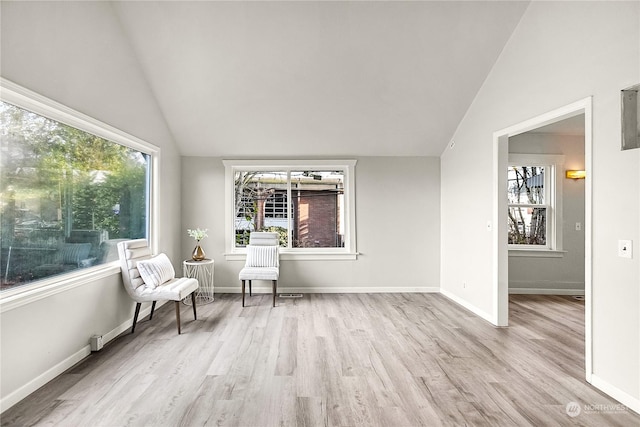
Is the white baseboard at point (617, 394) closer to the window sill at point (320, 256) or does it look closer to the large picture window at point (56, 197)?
the window sill at point (320, 256)

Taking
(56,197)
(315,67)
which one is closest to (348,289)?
(315,67)

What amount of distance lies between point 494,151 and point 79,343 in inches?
175

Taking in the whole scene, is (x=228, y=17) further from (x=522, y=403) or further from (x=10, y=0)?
(x=522, y=403)

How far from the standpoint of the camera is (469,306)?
4.22m

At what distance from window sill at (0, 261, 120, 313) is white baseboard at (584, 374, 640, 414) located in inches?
149

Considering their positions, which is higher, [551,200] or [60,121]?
[60,121]

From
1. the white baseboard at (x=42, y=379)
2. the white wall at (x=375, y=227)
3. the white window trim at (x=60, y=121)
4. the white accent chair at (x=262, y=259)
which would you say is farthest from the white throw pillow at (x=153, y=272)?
the white wall at (x=375, y=227)

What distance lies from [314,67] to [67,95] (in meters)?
2.34

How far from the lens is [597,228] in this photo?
94.0 inches

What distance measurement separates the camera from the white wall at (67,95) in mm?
2141

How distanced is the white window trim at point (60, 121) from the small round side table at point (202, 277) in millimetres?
1386

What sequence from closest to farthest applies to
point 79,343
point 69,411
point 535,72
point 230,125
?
point 69,411 < point 79,343 < point 535,72 < point 230,125

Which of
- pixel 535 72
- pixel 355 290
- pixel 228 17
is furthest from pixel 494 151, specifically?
pixel 228 17

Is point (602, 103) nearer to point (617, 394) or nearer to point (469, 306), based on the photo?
point (617, 394)
